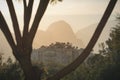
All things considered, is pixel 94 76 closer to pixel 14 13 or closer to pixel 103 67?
pixel 103 67

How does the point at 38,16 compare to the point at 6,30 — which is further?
the point at 6,30

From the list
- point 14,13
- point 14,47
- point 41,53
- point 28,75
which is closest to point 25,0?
point 14,13

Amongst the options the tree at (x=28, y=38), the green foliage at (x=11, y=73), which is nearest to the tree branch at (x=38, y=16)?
the tree at (x=28, y=38)

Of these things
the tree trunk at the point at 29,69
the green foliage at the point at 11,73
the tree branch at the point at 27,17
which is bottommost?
the green foliage at the point at 11,73

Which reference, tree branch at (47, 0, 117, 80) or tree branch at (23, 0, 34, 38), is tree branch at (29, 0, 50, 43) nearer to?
tree branch at (23, 0, 34, 38)

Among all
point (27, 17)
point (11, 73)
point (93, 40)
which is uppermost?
point (27, 17)

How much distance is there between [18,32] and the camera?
8852 millimetres

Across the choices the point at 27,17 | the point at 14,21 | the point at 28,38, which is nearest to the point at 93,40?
the point at 28,38

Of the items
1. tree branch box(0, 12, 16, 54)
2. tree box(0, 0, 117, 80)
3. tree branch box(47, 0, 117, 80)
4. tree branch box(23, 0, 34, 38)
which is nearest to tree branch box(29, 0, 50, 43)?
tree box(0, 0, 117, 80)

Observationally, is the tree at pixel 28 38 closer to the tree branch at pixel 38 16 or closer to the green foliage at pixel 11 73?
the tree branch at pixel 38 16

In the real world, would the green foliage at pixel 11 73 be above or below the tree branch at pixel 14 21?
below

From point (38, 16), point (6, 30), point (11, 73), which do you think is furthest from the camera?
point (11, 73)

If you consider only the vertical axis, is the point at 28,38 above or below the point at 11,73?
above

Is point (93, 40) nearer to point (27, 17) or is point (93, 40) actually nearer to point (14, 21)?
point (27, 17)
